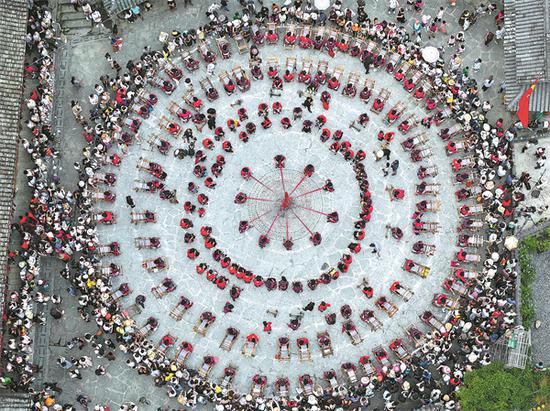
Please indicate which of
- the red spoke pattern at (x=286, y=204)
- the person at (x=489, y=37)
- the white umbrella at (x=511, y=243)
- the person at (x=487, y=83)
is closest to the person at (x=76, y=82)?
the red spoke pattern at (x=286, y=204)

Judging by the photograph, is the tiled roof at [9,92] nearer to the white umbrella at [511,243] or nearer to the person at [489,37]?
the white umbrella at [511,243]

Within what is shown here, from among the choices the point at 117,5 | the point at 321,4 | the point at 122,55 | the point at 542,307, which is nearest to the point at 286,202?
the point at 321,4

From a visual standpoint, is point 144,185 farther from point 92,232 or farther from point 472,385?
point 472,385

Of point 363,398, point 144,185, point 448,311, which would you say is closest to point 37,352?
point 144,185

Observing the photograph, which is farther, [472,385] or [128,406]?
[128,406]

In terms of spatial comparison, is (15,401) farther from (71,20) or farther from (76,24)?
(71,20)

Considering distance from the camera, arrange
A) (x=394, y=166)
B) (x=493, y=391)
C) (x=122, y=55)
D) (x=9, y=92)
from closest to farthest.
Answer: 1. (x=493, y=391)
2. (x=9, y=92)
3. (x=394, y=166)
4. (x=122, y=55)
